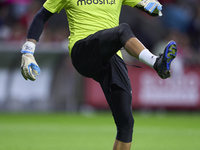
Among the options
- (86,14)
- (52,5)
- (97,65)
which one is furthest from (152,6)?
(52,5)

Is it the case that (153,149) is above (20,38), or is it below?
below

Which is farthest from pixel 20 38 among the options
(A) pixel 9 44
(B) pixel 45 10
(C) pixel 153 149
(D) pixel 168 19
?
(B) pixel 45 10

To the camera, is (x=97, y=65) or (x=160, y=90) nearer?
(x=97, y=65)

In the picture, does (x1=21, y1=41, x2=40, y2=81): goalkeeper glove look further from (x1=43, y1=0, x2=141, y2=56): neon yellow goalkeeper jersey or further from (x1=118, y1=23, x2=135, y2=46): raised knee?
(x1=118, y1=23, x2=135, y2=46): raised knee

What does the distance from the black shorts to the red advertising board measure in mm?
7004

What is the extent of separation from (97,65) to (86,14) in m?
0.65

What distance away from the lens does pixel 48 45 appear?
1298 cm

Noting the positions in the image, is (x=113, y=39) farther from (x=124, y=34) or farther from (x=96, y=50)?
(x=96, y=50)

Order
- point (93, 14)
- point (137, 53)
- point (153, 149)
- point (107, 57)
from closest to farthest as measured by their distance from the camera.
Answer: point (137, 53)
point (107, 57)
point (93, 14)
point (153, 149)

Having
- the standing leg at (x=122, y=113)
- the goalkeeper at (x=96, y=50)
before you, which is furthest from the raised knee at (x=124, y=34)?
the standing leg at (x=122, y=113)

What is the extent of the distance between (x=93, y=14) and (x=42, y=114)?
7284 millimetres

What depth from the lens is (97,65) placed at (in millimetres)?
5219

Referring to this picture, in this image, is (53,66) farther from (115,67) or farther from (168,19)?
(115,67)

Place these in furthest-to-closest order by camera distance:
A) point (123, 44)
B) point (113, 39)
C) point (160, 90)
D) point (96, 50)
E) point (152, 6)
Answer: point (160, 90)
point (152, 6)
point (96, 50)
point (113, 39)
point (123, 44)
